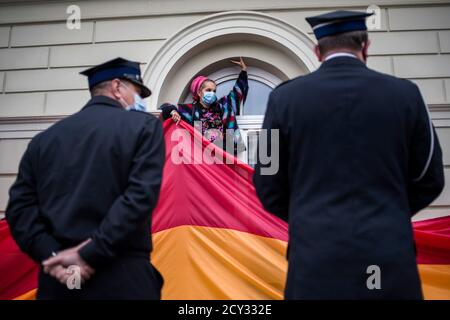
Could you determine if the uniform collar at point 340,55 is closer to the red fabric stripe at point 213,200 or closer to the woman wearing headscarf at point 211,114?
the red fabric stripe at point 213,200

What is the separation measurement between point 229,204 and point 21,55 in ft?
11.5

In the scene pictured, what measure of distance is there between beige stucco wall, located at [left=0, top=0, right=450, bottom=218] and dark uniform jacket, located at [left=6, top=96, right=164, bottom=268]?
3229mm

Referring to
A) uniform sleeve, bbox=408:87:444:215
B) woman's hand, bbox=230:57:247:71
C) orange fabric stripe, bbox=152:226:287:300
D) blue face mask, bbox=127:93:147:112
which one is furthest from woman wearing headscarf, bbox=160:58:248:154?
uniform sleeve, bbox=408:87:444:215

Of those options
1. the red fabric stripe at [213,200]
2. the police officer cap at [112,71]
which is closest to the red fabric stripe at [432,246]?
the red fabric stripe at [213,200]

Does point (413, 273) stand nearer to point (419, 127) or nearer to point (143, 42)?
point (419, 127)

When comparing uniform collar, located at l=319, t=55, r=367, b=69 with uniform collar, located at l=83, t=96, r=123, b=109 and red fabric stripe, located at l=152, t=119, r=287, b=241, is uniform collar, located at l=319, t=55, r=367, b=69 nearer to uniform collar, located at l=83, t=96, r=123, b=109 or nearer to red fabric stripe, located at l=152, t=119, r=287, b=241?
uniform collar, located at l=83, t=96, r=123, b=109

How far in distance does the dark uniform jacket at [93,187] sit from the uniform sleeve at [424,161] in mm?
1085

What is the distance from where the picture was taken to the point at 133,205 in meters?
1.79

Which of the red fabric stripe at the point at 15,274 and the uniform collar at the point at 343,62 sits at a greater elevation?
the uniform collar at the point at 343,62

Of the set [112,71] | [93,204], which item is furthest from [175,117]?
[93,204]

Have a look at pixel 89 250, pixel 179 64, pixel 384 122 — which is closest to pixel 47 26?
pixel 179 64

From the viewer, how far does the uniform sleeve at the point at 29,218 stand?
1872 mm

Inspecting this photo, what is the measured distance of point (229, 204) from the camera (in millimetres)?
3453

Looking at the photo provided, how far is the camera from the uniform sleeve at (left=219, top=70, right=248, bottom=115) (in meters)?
5.05
